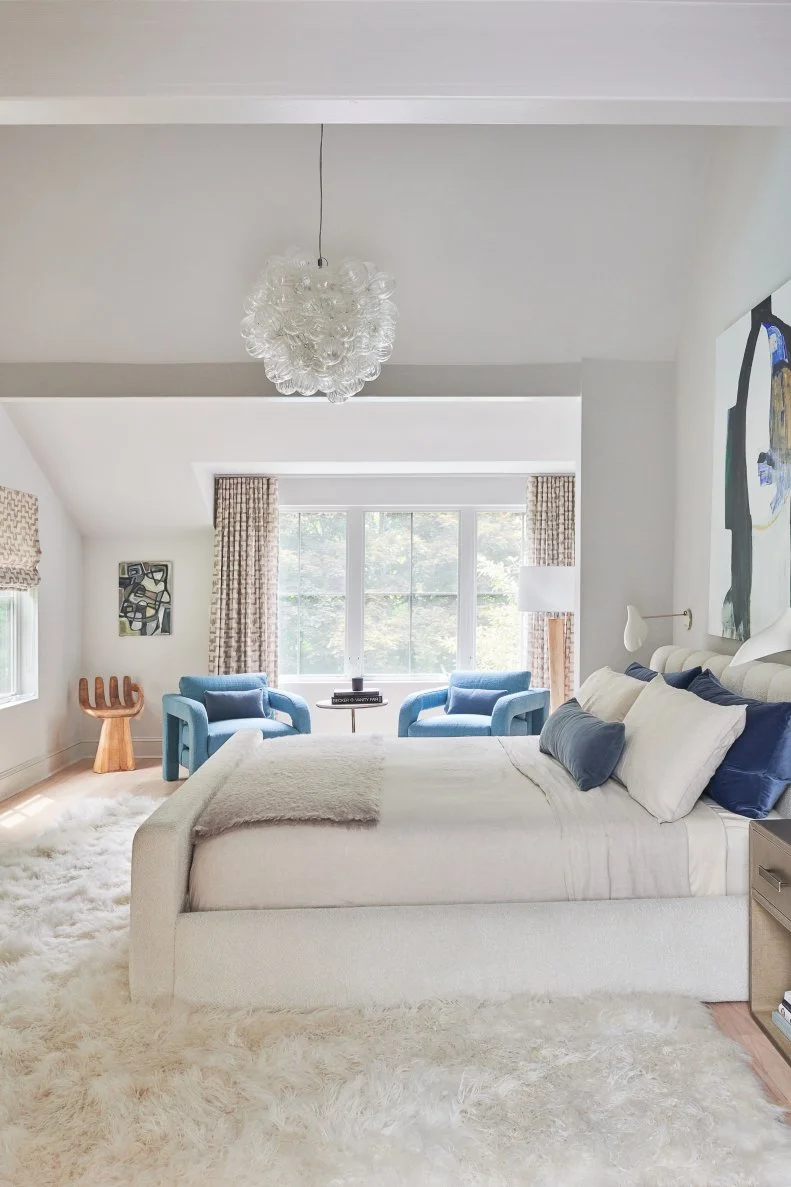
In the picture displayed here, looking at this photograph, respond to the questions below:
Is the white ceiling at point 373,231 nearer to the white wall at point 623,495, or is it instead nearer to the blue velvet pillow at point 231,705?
the white wall at point 623,495

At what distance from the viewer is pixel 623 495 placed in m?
4.43

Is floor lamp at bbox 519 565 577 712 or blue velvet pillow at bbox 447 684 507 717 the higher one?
floor lamp at bbox 519 565 577 712

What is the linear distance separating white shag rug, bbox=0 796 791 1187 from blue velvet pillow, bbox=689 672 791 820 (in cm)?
61

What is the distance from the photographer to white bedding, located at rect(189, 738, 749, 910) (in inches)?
97.3

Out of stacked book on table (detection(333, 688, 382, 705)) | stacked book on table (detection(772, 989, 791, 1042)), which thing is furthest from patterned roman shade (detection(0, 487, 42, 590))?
stacked book on table (detection(772, 989, 791, 1042))

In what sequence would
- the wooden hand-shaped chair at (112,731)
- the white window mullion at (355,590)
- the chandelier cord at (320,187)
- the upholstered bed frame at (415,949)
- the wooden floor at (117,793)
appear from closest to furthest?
the wooden floor at (117,793) → the upholstered bed frame at (415,949) → the chandelier cord at (320,187) → the wooden hand-shaped chair at (112,731) → the white window mullion at (355,590)

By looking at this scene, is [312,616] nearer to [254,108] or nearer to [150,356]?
[150,356]

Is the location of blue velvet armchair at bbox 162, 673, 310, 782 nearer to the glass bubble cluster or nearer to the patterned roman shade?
the patterned roman shade

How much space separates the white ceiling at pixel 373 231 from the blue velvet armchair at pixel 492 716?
2045 millimetres

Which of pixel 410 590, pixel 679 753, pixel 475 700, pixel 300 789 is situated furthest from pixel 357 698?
pixel 679 753

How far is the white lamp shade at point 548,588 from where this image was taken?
496 cm

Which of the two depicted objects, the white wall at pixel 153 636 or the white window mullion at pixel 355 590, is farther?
the white window mullion at pixel 355 590

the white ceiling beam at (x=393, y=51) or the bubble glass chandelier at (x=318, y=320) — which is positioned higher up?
the white ceiling beam at (x=393, y=51)

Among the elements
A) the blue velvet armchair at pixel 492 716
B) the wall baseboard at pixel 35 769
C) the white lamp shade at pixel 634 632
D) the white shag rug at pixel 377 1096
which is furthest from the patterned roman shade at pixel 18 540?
the white lamp shade at pixel 634 632
